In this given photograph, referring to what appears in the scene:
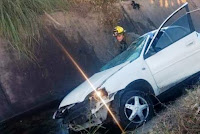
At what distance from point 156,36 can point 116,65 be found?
884mm

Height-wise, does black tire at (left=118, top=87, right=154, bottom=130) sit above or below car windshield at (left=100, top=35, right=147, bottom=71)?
below

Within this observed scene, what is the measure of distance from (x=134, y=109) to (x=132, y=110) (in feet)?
0.12

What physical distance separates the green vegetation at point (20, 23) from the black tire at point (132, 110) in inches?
151

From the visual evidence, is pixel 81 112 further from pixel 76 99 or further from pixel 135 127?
pixel 135 127

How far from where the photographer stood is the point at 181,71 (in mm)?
6660

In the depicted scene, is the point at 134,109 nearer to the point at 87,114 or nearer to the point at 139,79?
the point at 139,79

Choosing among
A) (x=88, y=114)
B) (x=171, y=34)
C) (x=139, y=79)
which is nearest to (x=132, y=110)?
(x=139, y=79)

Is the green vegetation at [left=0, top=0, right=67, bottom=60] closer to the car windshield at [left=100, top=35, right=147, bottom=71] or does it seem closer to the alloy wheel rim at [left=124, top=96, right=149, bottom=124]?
the car windshield at [left=100, top=35, right=147, bottom=71]

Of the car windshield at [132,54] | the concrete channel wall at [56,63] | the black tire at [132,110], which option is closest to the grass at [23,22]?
the concrete channel wall at [56,63]

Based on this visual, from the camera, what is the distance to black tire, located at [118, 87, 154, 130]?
18.9 feet

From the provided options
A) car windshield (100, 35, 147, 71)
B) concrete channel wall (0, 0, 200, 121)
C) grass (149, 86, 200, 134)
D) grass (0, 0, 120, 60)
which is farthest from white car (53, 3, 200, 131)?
grass (0, 0, 120, 60)

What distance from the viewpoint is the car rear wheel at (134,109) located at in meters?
5.77

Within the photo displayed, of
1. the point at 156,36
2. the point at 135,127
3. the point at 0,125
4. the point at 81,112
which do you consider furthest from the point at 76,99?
the point at 0,125

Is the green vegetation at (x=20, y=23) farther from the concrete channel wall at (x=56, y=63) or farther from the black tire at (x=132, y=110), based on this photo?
the black tire at (x=132, y=110)
